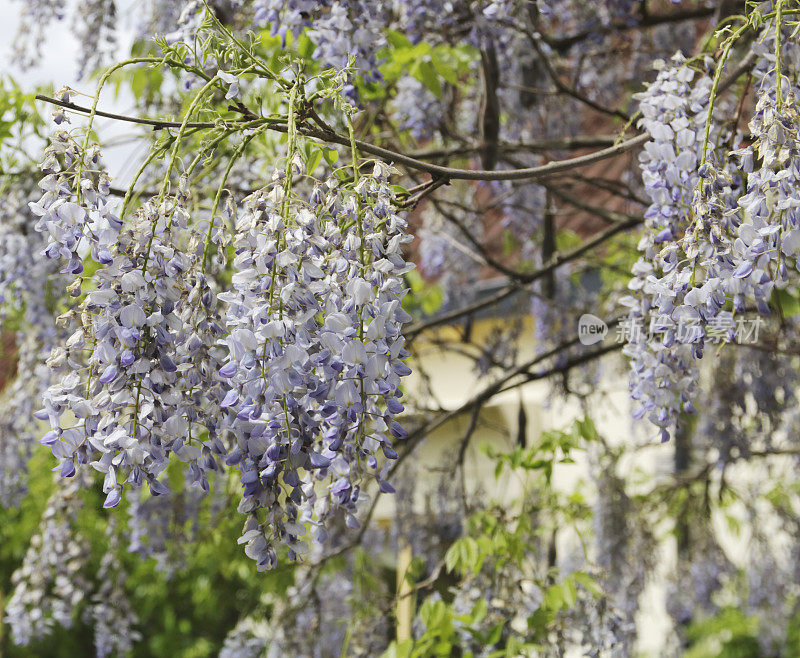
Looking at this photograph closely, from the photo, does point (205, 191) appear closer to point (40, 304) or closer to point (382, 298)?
point (40, 304)

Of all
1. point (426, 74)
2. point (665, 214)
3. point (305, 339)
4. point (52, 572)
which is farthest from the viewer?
point (52, 572)

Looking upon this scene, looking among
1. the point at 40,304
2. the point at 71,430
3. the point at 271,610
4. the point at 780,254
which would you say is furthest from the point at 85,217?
the point at 271,610

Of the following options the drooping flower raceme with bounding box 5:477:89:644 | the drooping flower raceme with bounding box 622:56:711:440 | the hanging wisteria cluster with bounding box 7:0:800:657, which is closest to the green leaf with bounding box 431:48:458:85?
the hanging wisteria cluster with bounding box 7:0:800:657

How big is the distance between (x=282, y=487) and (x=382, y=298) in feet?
0.95

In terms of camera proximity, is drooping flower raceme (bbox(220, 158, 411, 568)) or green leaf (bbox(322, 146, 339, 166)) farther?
green leaf (bbox(322, 146, 339, 166))

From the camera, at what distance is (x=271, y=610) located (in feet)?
10.4

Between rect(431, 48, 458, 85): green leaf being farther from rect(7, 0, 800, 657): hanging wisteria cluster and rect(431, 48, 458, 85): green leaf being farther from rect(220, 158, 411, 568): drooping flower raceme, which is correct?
rect(220, 158, 411, 568): drooping flower raceme

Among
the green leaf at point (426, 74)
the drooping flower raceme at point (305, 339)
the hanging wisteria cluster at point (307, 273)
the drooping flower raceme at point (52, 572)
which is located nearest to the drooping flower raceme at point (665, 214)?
the hanging wisteria cluster at point (307, 273)

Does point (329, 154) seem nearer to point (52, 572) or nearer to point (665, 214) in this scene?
point (665, 214)

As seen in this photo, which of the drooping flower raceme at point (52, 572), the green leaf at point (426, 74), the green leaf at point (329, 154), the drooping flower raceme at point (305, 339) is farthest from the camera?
the drooping flower raceme at point (52, 572)

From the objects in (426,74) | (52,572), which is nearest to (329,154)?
(426,74)

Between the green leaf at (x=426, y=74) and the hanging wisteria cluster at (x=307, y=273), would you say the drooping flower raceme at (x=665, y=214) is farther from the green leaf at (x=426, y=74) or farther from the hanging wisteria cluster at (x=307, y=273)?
the green leaf at (x=426, y=74)

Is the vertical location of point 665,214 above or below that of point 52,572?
above

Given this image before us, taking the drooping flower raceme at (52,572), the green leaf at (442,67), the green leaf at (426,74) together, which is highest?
the green leaf at (442,67)
